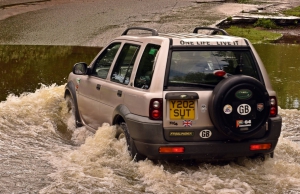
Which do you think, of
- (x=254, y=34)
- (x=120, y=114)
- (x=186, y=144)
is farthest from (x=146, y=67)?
(x=254, y=34)

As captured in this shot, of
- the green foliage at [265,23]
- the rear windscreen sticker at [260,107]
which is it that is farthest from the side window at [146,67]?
the green foliage at [265,23]

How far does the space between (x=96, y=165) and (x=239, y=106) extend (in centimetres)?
185

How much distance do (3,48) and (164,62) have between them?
1402 centimetres

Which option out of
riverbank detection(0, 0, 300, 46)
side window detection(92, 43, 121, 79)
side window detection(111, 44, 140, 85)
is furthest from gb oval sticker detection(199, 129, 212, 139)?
riverbank detection(0, 0, 300, 46)

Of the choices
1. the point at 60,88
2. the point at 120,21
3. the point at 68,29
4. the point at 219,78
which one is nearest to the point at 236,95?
the point at 219,78

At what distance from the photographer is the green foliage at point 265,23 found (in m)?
27.5

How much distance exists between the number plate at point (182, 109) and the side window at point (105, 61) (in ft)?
5.91

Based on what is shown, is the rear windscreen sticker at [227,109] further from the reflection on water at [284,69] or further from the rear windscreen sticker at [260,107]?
the reflection on water at [284,69]

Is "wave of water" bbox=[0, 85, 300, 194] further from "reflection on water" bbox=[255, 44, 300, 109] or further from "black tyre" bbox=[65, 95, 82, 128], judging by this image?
"reflection on water" bbox=[255, 44, 300, 109]

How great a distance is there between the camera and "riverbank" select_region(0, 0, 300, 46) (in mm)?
23531

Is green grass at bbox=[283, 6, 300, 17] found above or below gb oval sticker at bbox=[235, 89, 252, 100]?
below

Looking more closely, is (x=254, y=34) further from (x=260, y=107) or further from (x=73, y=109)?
(x=260, y=107)

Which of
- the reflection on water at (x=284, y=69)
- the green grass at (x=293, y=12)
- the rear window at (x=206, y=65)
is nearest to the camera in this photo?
the rear window at (x=206, y=65)

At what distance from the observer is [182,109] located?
712cm
